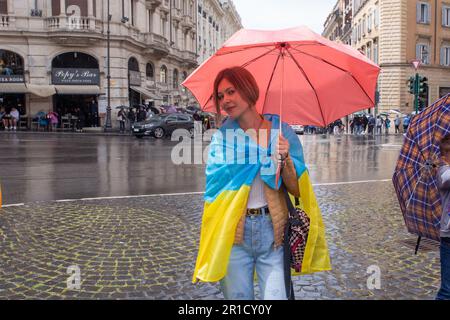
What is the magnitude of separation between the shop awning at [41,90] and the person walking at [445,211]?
32.1 meters

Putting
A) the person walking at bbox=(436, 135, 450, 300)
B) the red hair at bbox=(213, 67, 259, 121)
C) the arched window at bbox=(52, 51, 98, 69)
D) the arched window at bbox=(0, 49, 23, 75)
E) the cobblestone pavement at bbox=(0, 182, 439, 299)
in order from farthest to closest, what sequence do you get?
the arched window at bbox=(52, 51, 98, 69) < the arched window at bbox=(0, 49, 23, 75) < the cobblestone pavement at bbox=(0, 182, 439, 299) < the person walking at bbox=(436, 135, 450, 300) < the red hair at bbox=(213, 67, 259, 121)

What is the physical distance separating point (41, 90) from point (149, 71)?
11148 millimetres

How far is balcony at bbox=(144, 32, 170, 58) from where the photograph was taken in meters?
38.0

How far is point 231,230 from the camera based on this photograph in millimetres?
2473

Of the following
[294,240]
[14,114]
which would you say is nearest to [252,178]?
[294,240]

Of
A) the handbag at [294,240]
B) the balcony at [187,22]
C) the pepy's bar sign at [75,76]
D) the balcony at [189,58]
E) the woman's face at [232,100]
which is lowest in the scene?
the handbag at [294,240]

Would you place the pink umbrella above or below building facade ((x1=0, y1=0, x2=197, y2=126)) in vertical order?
below

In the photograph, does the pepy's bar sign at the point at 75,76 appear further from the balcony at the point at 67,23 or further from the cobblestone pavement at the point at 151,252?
the cobblestone pavement at the point at 151,252

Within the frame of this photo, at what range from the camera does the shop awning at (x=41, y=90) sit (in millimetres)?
31594

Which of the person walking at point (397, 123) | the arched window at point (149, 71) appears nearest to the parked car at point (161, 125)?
the arched window at point (149, 71)

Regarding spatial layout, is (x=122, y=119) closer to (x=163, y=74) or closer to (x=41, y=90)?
(x=41, y=90)

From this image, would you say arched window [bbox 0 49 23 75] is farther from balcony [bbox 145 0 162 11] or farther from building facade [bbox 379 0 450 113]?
building facade [bbox 379 0 450 113]

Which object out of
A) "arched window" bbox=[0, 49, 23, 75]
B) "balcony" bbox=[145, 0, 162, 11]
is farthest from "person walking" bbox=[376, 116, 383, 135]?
"arched window" bbox=[0, 49, 23, 75]
